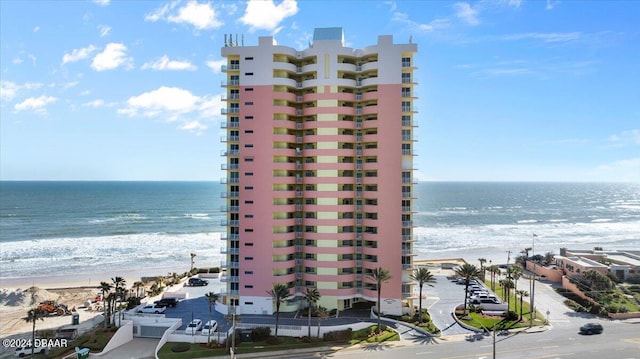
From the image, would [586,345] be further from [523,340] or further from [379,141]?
[379,141]

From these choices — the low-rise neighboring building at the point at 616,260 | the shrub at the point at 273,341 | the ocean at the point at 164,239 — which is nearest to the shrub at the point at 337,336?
the shrub at the point at 273,341

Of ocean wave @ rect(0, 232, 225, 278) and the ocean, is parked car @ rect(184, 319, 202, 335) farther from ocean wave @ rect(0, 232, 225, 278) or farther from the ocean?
ocean wave @ rect(0, 232, 225, 278)

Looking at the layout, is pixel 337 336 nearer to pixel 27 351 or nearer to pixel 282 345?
pixel 282 345

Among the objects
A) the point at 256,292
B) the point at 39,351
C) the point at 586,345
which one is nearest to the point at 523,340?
the point at 586,345

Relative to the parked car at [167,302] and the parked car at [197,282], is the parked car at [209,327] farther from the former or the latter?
the parked car at [197,282]

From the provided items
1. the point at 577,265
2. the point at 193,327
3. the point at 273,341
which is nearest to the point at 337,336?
the point at 273,341
